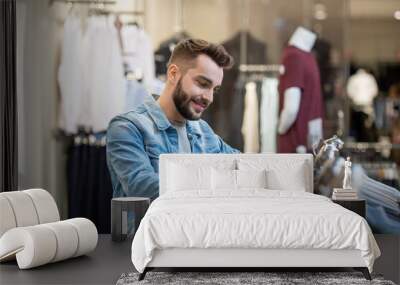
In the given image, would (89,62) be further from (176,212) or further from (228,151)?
(176,212)

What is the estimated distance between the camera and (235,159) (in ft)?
21.2

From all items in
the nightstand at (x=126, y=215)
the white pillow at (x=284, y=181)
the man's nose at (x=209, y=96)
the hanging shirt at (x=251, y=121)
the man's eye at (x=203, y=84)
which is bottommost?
the nightstand at (x=126, y=215)

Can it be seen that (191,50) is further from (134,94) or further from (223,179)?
(223,179)

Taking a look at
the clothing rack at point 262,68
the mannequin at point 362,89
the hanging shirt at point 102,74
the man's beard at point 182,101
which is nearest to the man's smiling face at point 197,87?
the man's beard at point 182,101

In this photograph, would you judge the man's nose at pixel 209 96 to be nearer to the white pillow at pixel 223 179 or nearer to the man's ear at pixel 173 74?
the man's ear at pixel 173 74

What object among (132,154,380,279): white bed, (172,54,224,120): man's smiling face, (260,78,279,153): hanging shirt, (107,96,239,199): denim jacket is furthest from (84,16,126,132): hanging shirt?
(132,154,380,279): white bed

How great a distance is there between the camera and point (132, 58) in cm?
712

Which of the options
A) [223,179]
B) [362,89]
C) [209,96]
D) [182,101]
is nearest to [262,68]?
[209,96]

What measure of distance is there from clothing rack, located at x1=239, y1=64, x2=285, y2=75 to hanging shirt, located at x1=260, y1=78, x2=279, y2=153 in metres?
0.09

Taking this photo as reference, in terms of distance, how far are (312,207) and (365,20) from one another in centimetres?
284

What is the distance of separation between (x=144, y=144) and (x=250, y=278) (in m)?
2.42

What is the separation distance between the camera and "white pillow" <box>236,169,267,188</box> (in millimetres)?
6066

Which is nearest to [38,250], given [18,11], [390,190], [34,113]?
[34,113]

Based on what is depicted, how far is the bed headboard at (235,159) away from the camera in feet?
21.1
